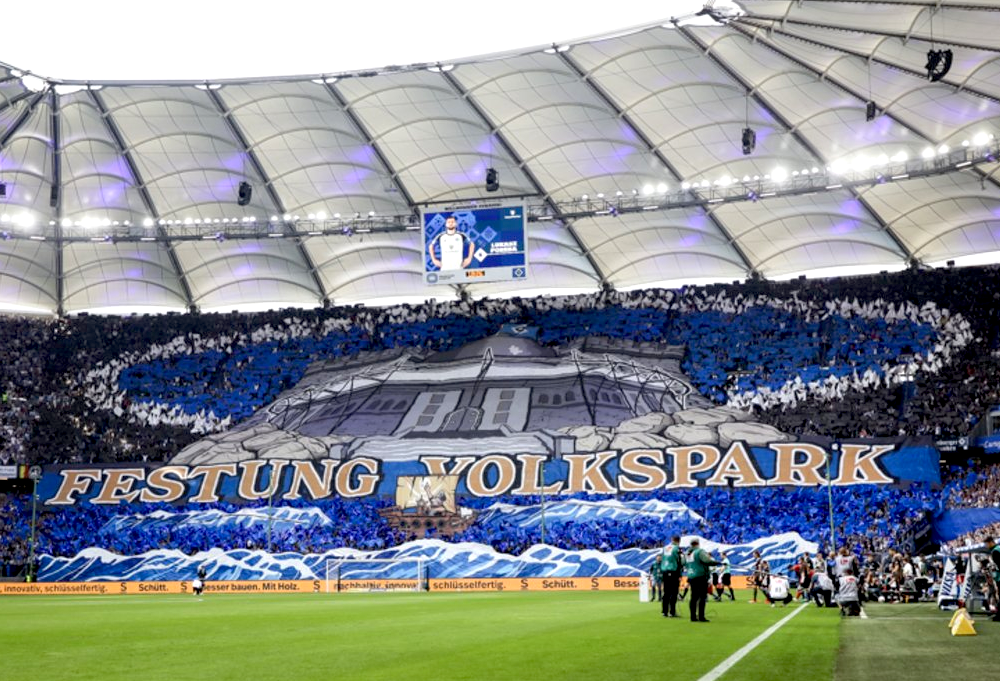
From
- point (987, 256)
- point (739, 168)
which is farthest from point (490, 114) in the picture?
point (987, 256)

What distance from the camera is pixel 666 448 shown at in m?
56.5

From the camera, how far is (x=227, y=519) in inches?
2255

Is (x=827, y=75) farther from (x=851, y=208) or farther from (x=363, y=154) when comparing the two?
(x=363, y=154)

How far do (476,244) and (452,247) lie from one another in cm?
110

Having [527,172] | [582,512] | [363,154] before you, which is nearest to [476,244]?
[527,172]

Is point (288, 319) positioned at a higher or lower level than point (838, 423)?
higher

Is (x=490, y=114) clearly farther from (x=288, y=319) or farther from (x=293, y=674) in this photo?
(x=293, y=674)

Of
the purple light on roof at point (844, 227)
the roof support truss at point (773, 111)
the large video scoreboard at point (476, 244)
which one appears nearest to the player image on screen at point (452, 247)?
the large video scoreboard at point (476, 244)

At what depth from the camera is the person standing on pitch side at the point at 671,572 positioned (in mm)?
22984

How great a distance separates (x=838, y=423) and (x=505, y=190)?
2113cm

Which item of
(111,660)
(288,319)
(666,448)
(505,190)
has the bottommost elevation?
(111,660)

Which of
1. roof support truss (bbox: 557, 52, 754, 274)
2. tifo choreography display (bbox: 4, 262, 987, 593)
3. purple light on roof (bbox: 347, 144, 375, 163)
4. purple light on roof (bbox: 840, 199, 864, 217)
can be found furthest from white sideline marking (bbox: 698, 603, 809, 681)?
purple light on roof (bbox: 840, 199, 864, 217)

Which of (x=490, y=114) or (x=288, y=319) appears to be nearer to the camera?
(x=490, y=114)

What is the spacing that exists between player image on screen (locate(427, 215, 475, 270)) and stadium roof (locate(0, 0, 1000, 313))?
7.15 m
